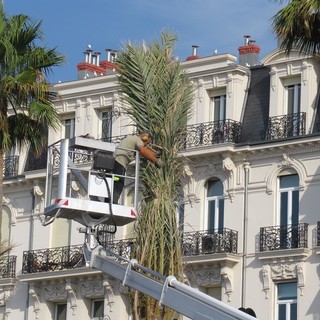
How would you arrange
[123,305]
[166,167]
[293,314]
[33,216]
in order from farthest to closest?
[33,216], [123,305], [293,314], [166,167]

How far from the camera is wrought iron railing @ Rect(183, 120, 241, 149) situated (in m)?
48.2

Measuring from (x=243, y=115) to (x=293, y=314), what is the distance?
656 centimetres

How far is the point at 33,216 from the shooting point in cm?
5394

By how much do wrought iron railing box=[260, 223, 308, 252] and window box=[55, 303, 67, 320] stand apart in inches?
338

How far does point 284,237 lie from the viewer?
4616 centimetres

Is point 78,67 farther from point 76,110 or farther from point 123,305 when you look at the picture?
point 123,305

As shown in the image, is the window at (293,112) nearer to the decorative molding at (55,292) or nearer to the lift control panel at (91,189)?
the decorative molding at (55,292)

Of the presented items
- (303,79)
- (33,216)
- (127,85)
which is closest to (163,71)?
(127,85)

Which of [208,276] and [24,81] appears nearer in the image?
[24,81]

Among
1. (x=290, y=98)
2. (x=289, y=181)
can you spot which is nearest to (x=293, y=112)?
(x=290, y=98)

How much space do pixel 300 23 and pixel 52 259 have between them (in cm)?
2330

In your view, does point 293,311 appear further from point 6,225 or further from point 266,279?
point 6,225

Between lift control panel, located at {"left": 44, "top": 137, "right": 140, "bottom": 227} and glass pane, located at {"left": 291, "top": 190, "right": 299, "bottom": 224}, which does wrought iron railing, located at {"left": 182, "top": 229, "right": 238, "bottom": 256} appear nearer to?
glass pane, located at {"left": 291, "top": 190, "right": 299, "bottom": 224}

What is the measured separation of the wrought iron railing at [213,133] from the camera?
4822 centimetres
